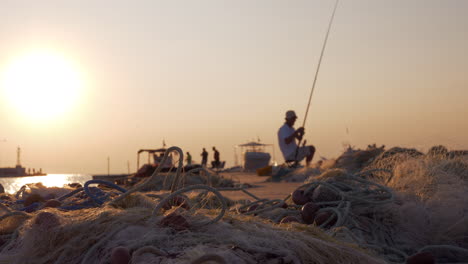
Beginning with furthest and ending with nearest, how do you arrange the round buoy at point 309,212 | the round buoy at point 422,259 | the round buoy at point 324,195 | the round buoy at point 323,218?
1. the round buoy at point 324,195
2. the round buoy at point 309,212
3. the round buoy at point 323,218
4. the round buoy at point 422,259

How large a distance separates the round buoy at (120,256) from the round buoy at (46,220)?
0.38 metres

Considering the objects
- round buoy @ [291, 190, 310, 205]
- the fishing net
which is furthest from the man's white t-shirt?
A: the fishing net

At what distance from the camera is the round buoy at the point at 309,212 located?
2816 mm

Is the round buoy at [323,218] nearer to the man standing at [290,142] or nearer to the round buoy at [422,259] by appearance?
the round buoy at [422,259]

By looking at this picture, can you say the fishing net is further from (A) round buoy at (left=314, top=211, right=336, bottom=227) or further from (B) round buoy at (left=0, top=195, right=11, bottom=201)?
(B) round buoy at (left=0, top=195, right=11, bottom=201)

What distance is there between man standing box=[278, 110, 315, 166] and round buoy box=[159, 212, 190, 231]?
8.87m

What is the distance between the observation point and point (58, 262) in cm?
160

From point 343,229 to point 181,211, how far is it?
3.35 ft

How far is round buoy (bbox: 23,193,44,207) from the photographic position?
9.12ft

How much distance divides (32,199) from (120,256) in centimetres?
163

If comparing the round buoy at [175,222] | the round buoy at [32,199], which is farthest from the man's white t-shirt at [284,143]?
the round buoy at [175,222]

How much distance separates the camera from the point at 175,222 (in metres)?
1.67

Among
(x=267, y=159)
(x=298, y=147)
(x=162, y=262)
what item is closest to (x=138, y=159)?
(x=267, y=159)

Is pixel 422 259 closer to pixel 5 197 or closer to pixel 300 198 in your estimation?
pixel 300 198
